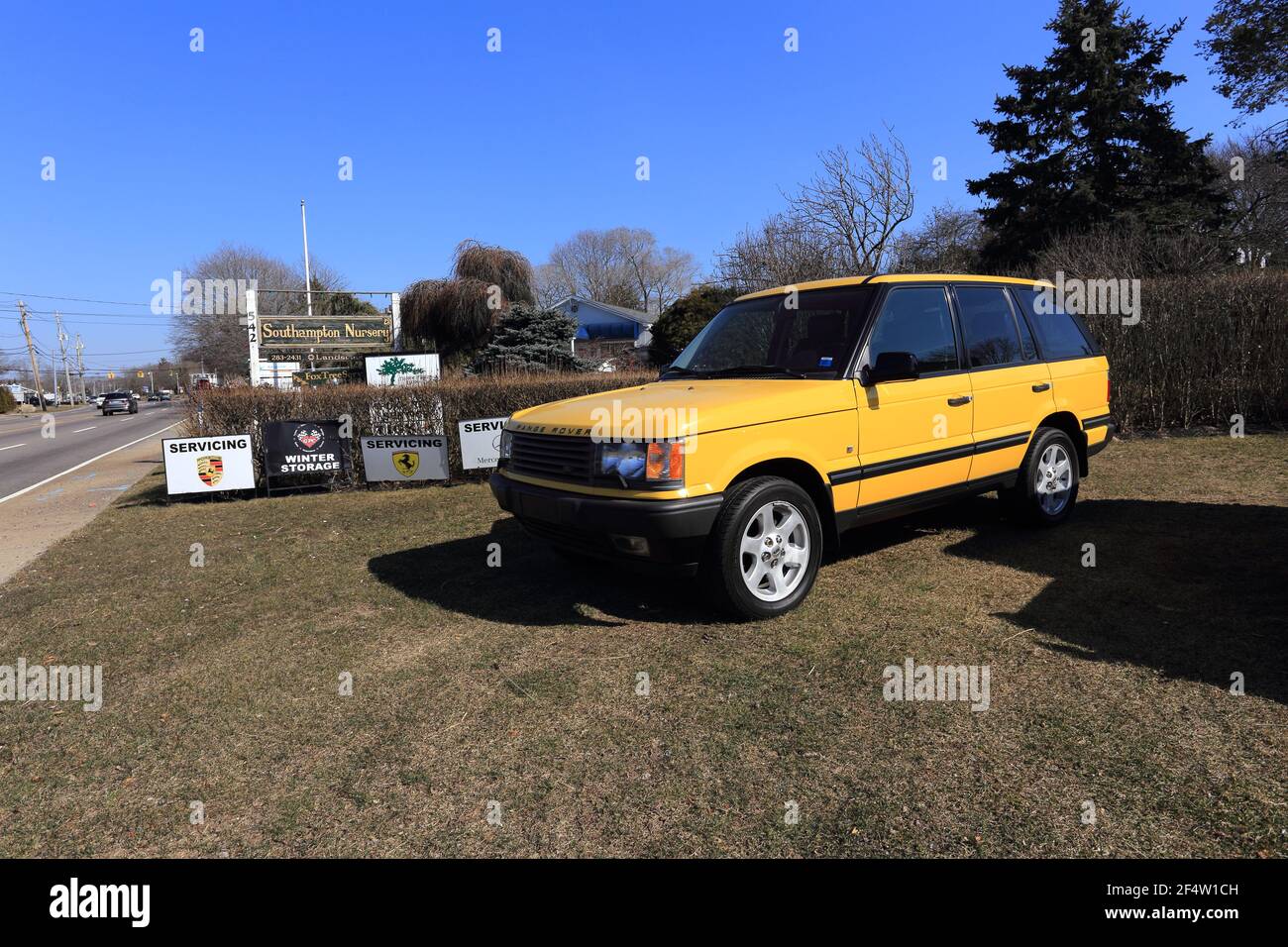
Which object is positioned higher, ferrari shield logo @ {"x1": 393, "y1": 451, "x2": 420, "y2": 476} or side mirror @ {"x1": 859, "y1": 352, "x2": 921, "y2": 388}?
side mirror @ {"x1": 859, "y1": 352, "x2": 921, "y2": 388}

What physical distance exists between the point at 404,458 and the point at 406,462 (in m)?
0.06

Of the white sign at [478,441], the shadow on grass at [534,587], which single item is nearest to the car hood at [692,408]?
the shadow on grass at [534,587]

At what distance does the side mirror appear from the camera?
4852 millimetres

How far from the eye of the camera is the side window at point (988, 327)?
579cm

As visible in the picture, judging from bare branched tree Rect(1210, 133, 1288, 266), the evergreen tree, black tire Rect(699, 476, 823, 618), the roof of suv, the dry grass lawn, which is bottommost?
the dry grass lawn

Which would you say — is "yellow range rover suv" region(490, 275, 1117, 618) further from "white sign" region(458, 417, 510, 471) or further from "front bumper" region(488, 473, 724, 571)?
"white sign" region(458, 417, 510, 471)

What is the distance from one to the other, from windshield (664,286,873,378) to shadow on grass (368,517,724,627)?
5.29 ft

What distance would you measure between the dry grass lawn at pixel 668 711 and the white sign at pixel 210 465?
14.0ft

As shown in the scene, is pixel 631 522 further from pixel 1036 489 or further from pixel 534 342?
pixel 534 342

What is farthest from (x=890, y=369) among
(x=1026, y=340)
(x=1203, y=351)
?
(x=1203, y=351)

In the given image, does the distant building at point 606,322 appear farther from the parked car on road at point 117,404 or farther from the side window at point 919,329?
the side window at point 919,329

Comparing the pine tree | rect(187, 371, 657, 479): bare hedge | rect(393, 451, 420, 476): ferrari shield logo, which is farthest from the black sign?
the pine tree
